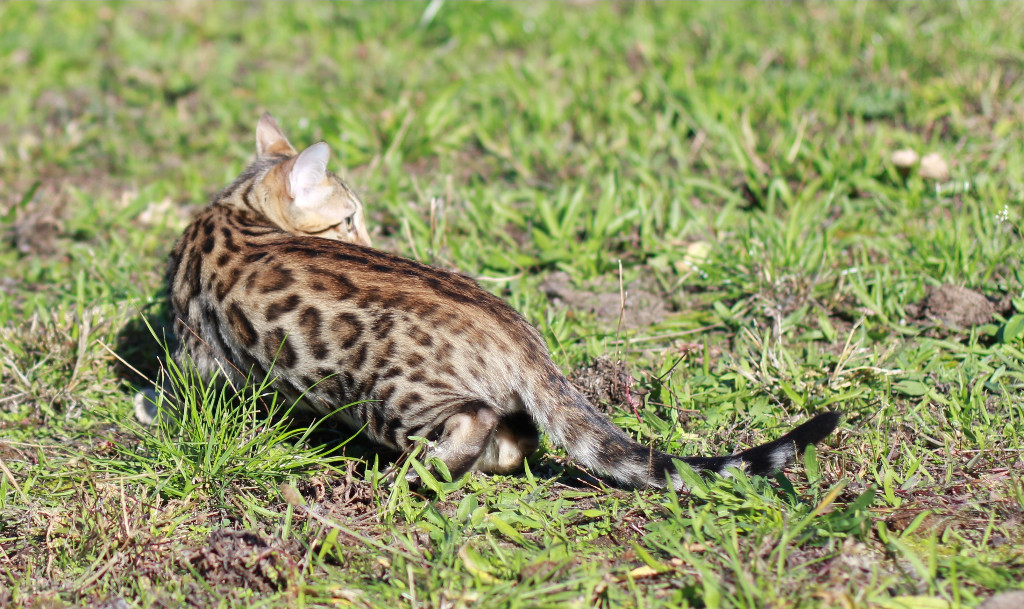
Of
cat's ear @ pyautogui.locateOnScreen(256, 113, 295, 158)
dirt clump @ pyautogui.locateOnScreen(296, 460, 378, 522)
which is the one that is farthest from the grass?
cat's ear @ pyautogui.locateOnScreen(256, 113, 295, 158)

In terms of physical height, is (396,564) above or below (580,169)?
below

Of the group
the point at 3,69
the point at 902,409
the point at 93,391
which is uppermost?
the point at 3,69

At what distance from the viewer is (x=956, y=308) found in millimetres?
4234

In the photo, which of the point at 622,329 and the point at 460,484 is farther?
the point at 622,329

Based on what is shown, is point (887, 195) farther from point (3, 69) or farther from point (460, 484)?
point (3, 69)

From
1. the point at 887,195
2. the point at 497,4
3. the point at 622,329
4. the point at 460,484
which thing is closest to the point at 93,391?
the point at 460,484

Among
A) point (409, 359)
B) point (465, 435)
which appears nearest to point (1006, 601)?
point (465, 435)

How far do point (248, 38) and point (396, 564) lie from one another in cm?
607

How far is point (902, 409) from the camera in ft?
12.3

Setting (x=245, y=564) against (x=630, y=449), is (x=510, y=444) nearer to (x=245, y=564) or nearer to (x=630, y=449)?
A: (x=630, y=449)

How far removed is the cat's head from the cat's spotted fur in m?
0.55

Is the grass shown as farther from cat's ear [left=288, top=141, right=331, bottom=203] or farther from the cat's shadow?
cat's ear [left=288, top=141, right=331, bottom=203]

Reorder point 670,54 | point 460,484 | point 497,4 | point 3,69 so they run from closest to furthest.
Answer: point 460,484 < point 670,54 < point 3,69 < point 497,4

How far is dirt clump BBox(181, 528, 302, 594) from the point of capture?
288 cm
